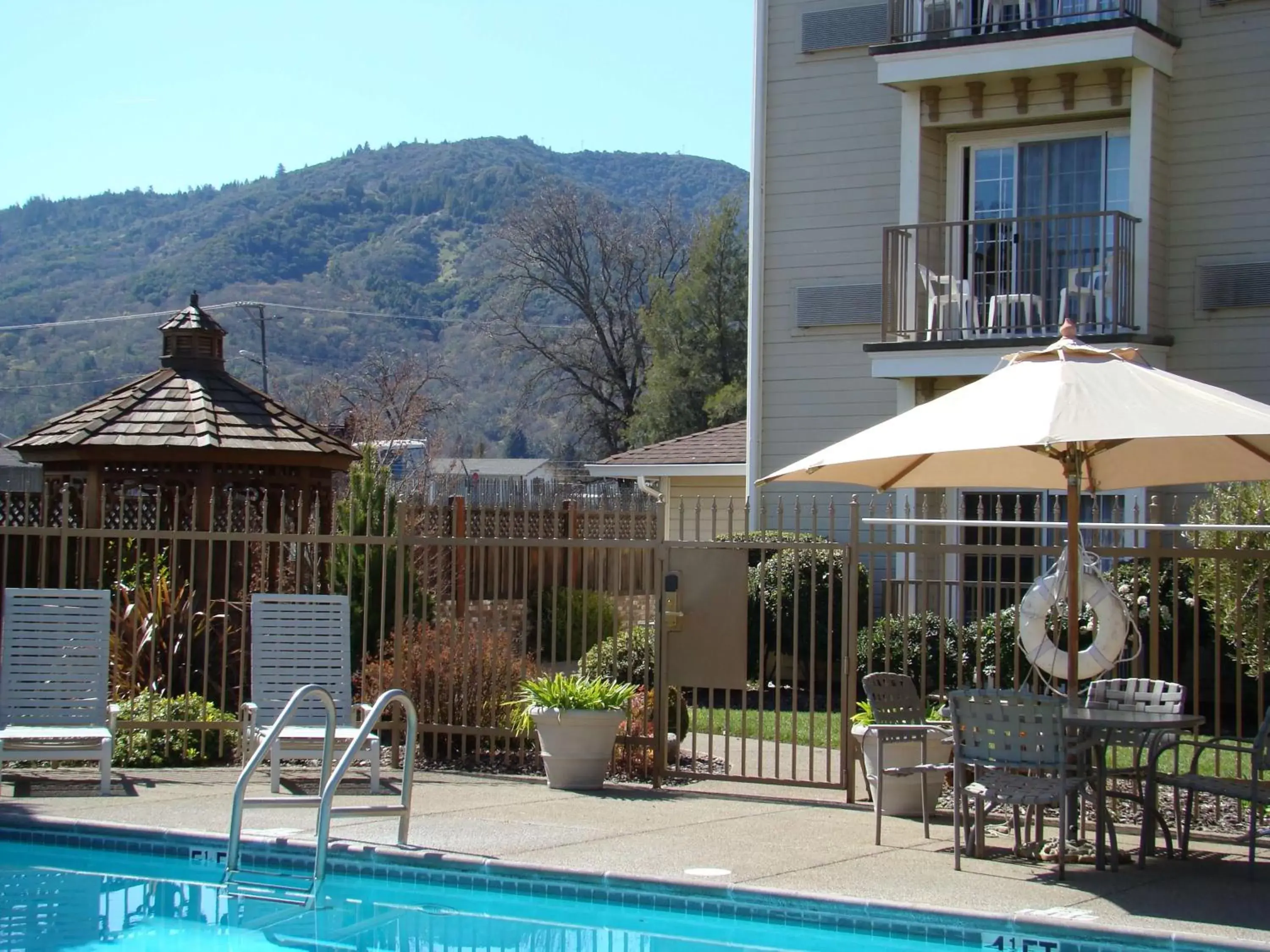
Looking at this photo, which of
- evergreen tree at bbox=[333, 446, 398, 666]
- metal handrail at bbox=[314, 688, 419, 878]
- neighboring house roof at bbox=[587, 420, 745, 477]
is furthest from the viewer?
neighboring house roof at bbox=[587, 420, 745, 477]

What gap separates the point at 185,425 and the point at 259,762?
21.3 ft

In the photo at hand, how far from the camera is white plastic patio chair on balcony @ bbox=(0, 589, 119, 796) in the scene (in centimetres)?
1058

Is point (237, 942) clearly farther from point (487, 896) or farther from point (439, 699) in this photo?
point (439, 699)

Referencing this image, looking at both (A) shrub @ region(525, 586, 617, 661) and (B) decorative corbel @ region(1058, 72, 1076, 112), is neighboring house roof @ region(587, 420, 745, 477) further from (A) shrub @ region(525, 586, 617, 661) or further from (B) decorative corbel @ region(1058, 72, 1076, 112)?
A: (B) decorative corbel @ region(1058, 72, 1076, 112)

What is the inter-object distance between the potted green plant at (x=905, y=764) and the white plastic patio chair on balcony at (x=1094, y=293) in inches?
310

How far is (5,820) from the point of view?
8898 mm

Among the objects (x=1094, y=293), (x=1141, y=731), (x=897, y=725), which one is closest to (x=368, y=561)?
(x=897, y=725)

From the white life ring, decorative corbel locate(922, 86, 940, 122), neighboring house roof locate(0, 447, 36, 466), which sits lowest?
the white life ring

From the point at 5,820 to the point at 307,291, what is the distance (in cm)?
10238

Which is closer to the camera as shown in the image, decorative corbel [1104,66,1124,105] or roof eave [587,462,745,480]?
decorative corbel [1104,66,1124,105]

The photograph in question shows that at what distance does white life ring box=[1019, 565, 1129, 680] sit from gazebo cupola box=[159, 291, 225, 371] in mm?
9337

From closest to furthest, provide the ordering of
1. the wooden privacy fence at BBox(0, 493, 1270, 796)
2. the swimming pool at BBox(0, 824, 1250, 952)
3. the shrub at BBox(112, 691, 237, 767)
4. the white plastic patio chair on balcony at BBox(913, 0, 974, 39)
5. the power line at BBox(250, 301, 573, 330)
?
the swimming pool at BBox(0, 824, 1250, 952), the wooden privacy fence at BBox(0, 493, 1270, 796), the shrub at BBox(112, 691, 237, 767), the white plastic patio chair on balcony at BBox(913, 0, 974, 39), the power line at BBox(250, 301, 573, 330)

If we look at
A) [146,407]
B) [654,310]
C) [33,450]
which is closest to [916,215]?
[146,407]

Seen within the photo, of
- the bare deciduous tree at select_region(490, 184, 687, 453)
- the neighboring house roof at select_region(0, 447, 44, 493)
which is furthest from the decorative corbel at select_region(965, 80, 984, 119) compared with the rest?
the bare deciduous tree at select_region(490, 184, 687, 453)
